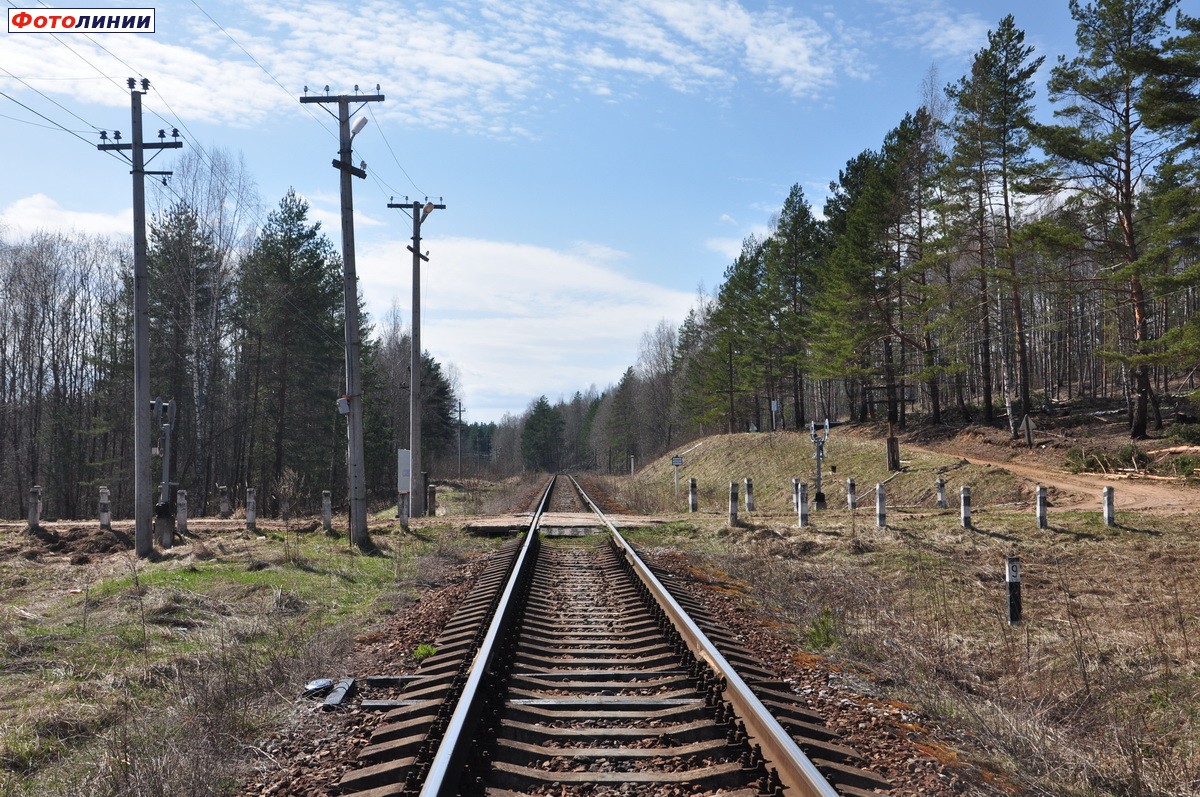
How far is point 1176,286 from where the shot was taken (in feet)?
75.7

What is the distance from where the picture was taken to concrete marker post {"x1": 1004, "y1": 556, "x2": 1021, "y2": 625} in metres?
9.13

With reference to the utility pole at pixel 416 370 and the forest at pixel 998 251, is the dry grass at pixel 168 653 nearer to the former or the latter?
the utility pole at pixel 416 370

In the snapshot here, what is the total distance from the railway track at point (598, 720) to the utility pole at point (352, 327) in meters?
7.98

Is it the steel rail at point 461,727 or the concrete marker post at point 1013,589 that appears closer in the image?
the steel rail at point 461,727

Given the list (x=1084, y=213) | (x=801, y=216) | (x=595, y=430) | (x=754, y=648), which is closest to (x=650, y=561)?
(x=754, y=648)

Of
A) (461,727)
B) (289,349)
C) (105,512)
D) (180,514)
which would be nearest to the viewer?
(461,727)

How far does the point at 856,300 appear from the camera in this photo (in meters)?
36.7

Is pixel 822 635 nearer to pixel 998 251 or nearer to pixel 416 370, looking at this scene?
pixel 416 370

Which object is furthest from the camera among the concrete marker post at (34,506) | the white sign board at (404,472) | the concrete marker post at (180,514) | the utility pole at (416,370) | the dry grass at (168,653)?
the utility pole at (416,370)

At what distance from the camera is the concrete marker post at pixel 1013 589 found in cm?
913

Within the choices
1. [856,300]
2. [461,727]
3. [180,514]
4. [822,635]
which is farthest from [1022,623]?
[856,300]

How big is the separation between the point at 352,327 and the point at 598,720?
12310 millimetres

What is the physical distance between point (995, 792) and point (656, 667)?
2866 millimetres

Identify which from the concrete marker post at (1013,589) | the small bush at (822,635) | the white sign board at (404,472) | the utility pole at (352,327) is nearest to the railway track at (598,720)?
the small bush at (822,635)
